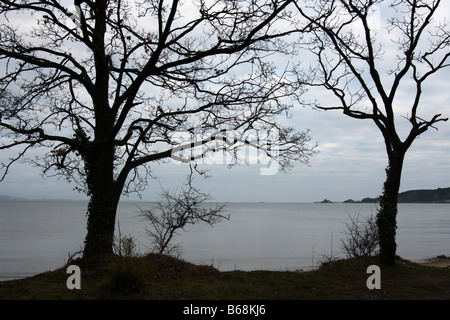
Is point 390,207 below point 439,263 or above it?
above

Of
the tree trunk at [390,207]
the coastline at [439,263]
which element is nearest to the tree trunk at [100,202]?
the tree trunk at [390,207]

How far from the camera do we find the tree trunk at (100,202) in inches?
396

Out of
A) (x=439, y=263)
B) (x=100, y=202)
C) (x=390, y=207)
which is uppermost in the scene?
(x=100, y=202)

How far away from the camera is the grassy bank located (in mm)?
7312

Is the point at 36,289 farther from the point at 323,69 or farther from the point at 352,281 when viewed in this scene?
the point at 323,69

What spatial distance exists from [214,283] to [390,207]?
5.41 metres

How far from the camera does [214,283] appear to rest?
28.9ft

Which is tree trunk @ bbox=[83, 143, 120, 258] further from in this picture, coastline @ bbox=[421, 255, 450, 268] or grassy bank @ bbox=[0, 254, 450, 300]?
coastline @ bbox=[421, 255, 450, 268]

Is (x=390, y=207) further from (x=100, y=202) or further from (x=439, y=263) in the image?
(x=439, y=263)

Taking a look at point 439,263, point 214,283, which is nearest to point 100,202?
point 214,283

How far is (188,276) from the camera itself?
933 centimetres

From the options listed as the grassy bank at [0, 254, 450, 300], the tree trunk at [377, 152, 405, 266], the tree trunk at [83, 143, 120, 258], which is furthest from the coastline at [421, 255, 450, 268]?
the tree trunk at [83, 143, 120, 258]

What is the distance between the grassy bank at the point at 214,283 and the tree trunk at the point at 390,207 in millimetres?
487
